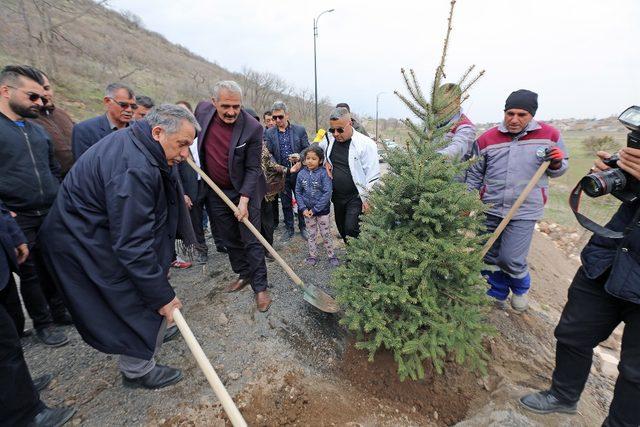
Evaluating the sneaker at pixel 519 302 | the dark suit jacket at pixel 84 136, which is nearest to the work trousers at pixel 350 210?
the sneaker at pixel 519 302

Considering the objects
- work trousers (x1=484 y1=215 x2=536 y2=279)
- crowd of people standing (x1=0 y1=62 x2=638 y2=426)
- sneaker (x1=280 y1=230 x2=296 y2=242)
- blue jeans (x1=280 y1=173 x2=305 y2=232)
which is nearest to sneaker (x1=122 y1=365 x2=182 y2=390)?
crowd of people standing (x1=0 y1=62 x2=638 y2=426)

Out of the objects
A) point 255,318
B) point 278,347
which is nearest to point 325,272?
point 255,318

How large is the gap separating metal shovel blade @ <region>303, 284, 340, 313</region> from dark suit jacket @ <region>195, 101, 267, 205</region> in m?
1.20

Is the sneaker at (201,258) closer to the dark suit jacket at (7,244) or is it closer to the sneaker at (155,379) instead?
the sneaker at (155,379)

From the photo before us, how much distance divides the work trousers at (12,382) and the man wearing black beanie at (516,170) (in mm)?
3729

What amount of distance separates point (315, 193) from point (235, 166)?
1427mm

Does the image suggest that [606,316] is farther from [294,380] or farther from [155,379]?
[155,379]

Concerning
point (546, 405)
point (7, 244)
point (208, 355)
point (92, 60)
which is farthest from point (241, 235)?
point (92, 60)

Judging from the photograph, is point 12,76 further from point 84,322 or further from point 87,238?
point 84,322

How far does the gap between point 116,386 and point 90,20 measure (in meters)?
45.9

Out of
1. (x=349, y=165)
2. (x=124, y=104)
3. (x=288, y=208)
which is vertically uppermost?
(x=124, y=104)

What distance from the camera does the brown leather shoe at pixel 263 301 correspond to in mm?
3443

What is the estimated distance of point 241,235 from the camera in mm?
3557

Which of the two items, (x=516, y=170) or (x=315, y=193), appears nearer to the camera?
(x=516, y=170)
